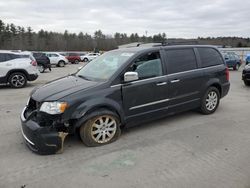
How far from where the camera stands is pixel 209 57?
6.23 m

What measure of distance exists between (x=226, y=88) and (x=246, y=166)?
3.28 metres

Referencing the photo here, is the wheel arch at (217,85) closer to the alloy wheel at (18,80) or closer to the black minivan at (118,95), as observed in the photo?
the black minivan at (118,95)

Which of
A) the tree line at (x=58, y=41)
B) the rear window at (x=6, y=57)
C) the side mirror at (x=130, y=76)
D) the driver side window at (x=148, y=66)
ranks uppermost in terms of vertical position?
the tree line at (x=58, y=41)

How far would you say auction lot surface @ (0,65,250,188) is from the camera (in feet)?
10.8

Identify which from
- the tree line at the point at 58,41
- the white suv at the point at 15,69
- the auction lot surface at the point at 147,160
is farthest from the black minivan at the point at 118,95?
the tree line at the point at 58,41

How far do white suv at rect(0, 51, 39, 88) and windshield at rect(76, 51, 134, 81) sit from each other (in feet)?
21.4

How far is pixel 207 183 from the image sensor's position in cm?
321

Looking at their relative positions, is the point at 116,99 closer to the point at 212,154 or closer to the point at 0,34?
the point at 212,154

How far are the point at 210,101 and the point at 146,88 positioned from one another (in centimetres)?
217

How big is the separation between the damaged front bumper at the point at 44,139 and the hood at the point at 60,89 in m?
0.49

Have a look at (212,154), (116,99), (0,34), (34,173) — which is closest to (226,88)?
(212,154)

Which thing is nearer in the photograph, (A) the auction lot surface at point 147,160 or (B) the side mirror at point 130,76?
(A) the auction lot surface at point 147,160

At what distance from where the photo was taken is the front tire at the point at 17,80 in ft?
35.9

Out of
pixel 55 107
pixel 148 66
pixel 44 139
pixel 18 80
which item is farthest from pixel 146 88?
pixel 18 80
